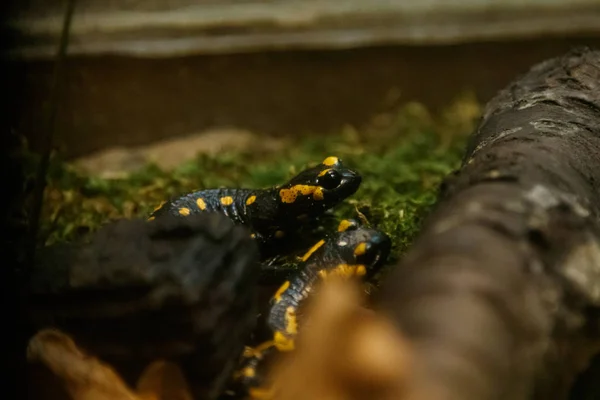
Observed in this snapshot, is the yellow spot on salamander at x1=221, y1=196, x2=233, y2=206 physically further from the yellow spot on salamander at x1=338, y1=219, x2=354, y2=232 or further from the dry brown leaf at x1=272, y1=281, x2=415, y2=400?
the dry brown leaf at x1=272, y1=281, x2=415, y2=400

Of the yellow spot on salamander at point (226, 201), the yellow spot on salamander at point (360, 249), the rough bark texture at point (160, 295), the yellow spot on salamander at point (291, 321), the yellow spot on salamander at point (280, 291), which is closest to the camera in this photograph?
the rough bark texture at point (160, 295)

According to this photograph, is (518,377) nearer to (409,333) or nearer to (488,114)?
(409,333)

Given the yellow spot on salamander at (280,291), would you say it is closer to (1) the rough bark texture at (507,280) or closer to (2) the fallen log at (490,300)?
(2) the fallen log at (490,300)

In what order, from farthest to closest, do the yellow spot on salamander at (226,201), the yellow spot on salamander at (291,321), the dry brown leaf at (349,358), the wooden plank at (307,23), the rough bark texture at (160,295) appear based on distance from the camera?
the wooden plank at (307,23)
the yellow spot on salamander at (226,201)
the yellow spot on salamander at (291,321)
the rough bark texture at (160,295)
the dry brown leaf at (349,358)

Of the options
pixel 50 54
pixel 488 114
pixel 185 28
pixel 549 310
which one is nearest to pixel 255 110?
pixel 185 28

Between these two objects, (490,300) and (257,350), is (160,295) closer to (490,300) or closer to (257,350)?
(257,350)

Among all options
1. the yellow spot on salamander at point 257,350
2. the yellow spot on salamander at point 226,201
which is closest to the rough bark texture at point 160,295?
the yellow spot on salamander at point 257,350

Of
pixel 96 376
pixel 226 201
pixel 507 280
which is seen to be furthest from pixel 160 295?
pixel 226 201
